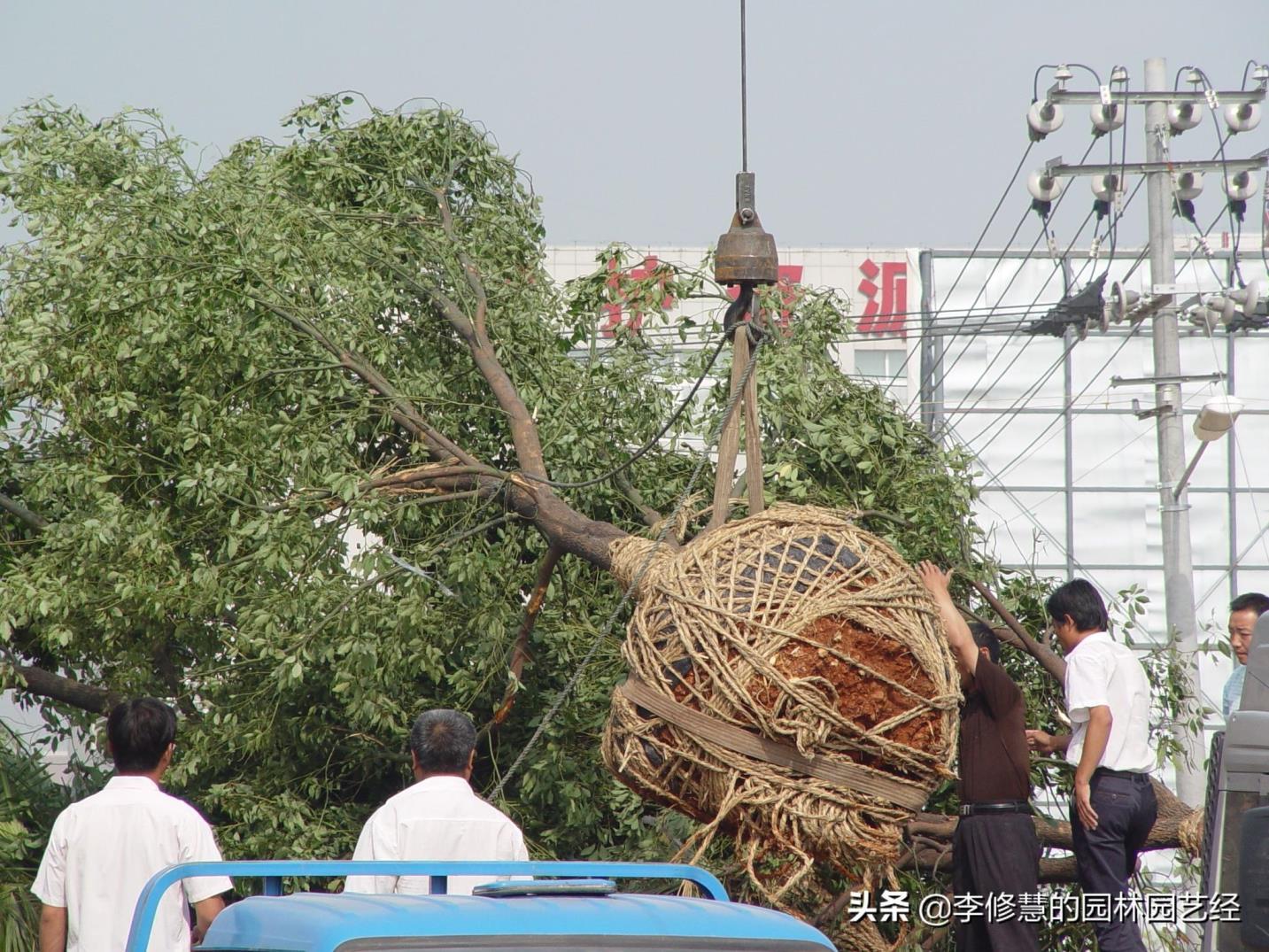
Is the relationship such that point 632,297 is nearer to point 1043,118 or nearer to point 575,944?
point 575,944

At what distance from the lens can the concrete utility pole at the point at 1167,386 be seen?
1440 cm

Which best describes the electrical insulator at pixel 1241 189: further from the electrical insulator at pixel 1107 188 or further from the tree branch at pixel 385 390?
the tree branch at pixel 385 390

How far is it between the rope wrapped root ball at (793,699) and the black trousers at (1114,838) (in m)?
0.98

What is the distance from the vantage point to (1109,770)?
17.1ft

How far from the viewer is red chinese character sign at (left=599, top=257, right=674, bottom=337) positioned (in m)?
7.96

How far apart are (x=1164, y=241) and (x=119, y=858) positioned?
13.3 meters

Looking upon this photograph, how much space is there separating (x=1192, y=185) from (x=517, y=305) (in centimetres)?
1038

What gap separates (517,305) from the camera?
7910 millimetres

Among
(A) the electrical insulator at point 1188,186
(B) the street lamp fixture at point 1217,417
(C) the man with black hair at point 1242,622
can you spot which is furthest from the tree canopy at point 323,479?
(A) the electrical insulator at point 1188,186

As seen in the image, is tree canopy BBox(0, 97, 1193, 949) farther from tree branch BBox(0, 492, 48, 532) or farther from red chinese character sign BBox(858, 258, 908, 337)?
red chinese character sign BBox(858, 258, 908, 337)

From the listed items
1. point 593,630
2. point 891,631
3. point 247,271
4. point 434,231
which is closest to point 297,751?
point 593,630

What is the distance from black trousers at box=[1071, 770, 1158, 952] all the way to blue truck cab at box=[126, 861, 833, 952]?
9.08ft

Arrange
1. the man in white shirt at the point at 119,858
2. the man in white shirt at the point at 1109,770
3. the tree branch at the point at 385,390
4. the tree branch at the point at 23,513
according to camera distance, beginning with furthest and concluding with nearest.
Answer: the tree branch at the point at 23,513
the tree branch at the point at 385,390
the man in white shirt at the point at 1109,770
the man in white shirt at the point at 119,858

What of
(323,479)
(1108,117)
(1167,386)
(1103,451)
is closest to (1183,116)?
(1108,117)
